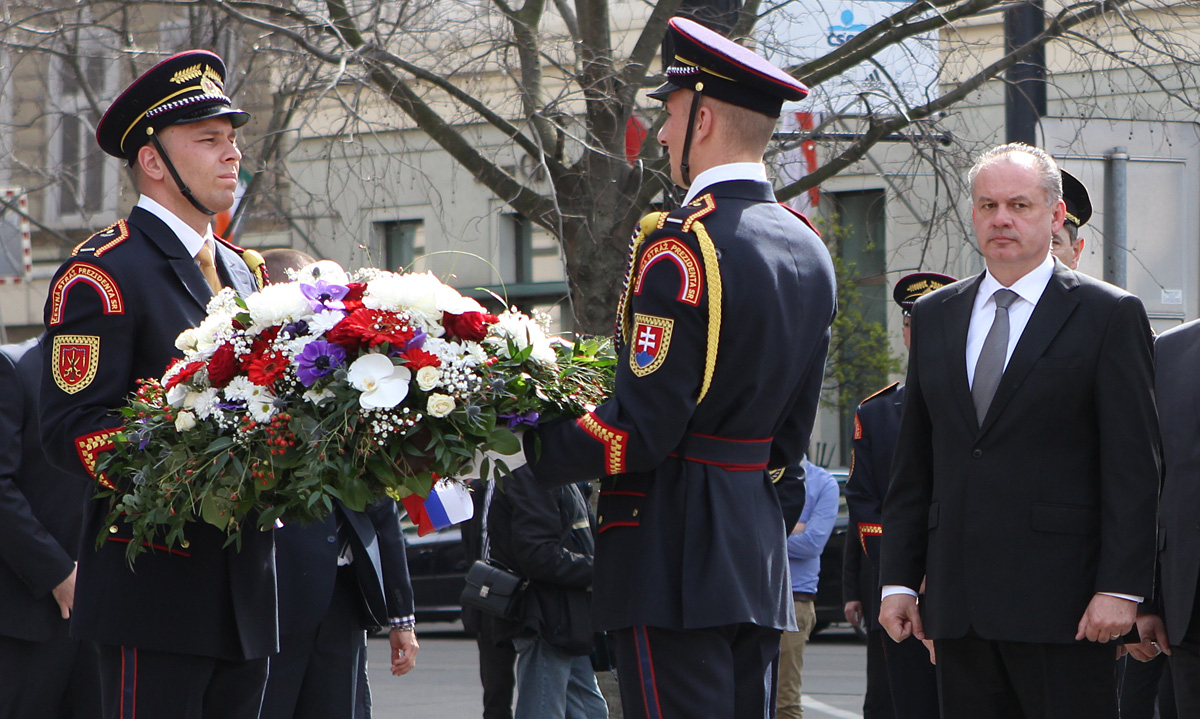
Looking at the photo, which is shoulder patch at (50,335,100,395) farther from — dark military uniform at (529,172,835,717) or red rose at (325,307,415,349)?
dark military uniform at (529,172,835,717)

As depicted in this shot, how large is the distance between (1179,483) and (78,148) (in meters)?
13.7

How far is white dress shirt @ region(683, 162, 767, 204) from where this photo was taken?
3965 mm

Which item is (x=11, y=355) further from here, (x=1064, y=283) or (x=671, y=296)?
(x=1064, y=283)

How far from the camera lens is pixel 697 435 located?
379 cm

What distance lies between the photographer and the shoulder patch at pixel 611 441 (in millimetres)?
3652

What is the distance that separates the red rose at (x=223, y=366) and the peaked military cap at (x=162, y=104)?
0.91m

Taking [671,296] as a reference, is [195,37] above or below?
above

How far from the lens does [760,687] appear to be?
3859 millimetres

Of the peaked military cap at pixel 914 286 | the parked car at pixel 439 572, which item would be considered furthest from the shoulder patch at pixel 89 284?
the parked car at pixel 439 572

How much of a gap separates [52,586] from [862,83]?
4.85 m

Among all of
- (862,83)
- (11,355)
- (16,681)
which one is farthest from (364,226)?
(16,681)

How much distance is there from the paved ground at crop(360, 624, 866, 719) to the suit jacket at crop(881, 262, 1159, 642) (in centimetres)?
583

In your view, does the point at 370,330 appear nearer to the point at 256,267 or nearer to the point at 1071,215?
the point at 256,267

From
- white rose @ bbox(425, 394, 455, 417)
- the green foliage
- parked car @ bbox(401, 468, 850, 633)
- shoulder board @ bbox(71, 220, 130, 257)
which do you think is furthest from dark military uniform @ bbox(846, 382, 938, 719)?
the green foliage
